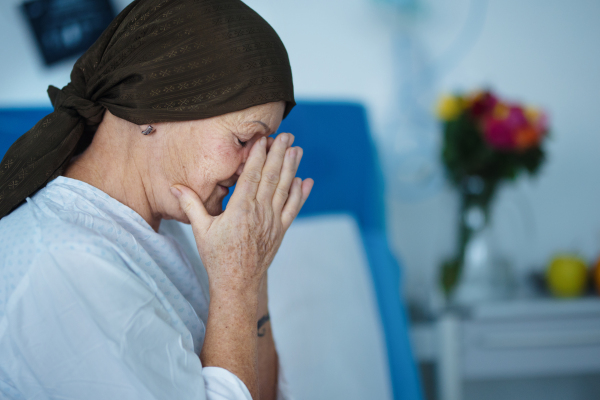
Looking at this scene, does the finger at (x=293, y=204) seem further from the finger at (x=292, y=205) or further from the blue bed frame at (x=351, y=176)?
the blue bed frame at (x=351, y=176)

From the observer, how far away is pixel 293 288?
4.50 feet

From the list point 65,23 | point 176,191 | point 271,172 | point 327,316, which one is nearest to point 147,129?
point 176,191

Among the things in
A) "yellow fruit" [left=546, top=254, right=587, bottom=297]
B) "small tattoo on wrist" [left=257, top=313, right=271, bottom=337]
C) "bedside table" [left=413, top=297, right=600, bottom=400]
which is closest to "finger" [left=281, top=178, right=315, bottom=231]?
"small tattoo on wrist" [left=257, top=313, right=271, bottom=337]

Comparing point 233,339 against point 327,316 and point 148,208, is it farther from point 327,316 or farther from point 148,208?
point 327,316

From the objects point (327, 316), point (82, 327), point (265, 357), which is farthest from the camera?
point (327, 316)

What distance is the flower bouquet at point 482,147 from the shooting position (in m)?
1.52

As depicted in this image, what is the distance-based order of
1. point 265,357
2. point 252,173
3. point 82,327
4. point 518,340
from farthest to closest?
point 518,340
point 265,357
point 252,173
point 82,327

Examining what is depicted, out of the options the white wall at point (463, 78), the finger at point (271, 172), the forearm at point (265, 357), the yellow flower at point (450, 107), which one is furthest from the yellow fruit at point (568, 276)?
the finger at point (271, 172)

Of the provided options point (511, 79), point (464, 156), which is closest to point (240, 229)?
point (464, 156)

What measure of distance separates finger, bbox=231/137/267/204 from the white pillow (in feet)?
2.19

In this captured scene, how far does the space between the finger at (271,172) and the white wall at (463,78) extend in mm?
958

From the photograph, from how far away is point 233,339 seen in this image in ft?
2.17

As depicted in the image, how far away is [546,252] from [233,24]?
177 centimetres

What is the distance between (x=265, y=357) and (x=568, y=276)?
4.32ft
